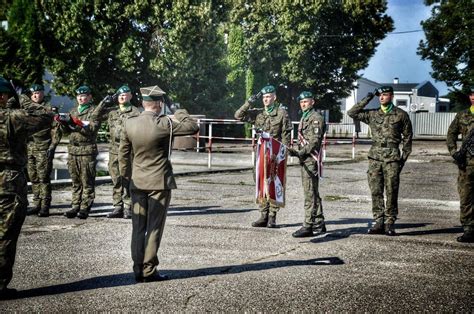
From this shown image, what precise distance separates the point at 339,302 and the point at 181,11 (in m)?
34.5

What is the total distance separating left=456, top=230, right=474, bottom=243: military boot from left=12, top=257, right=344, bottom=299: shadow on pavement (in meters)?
2.38

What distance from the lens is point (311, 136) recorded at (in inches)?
380

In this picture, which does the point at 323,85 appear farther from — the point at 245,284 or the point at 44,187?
the point at 245,284

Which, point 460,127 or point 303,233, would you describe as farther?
point 460,127

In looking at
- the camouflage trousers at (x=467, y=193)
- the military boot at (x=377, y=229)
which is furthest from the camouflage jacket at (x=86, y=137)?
the camouflage trousers at (x=467, y=193)

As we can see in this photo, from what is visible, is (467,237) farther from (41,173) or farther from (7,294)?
(41,173)

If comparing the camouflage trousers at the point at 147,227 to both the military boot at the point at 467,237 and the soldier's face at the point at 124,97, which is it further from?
the military boot at the point at 467,237

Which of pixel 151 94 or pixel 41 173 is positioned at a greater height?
pixel 151 94

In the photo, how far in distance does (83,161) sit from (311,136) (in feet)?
12.5

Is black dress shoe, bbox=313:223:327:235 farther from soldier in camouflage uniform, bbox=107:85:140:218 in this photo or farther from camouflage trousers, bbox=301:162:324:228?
soldier in camouflage uniform, bbox=107:85:140:218

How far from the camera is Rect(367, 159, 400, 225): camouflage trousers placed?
31.3 feet

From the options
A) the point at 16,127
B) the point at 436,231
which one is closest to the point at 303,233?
the point at 436,231

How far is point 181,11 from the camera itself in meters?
38.7

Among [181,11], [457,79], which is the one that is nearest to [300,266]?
[181,11]
